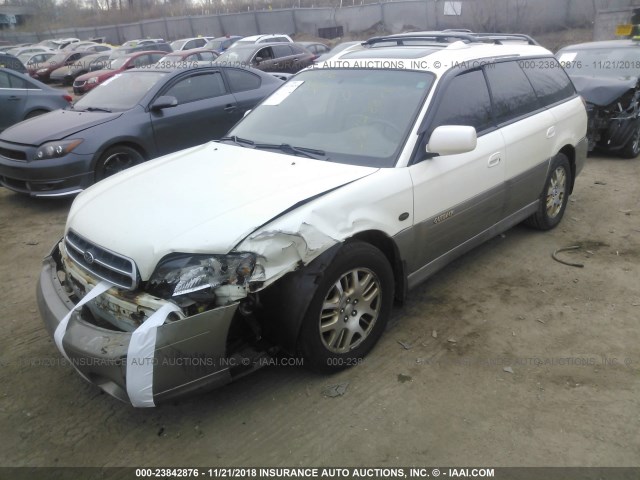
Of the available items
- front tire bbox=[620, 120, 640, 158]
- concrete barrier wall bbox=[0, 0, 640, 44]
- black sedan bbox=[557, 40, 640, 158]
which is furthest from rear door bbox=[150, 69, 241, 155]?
concrete barrier wall bbox=[0, 0, 640, 44]

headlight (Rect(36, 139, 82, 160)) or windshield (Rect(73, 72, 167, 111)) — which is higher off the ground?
windshield (Rect(73, 72, 167, 111))

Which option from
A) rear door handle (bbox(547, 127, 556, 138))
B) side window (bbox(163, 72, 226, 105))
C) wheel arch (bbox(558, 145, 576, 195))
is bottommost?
wheel arch (bbox(558, 145, 576, 195))

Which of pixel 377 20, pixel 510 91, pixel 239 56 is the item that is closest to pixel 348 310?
pixel 510 91

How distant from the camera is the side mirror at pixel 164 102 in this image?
6.29 m

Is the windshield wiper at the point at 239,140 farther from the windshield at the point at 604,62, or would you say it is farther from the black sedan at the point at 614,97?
the windshield at the point at 604,62

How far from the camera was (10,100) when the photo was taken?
8.88 metres

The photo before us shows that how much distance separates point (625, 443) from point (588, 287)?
1717 millimetres

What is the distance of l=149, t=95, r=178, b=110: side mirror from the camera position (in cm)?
629

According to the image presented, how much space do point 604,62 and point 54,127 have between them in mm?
8052

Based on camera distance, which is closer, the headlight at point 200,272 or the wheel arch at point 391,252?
the headlight at point 200,272

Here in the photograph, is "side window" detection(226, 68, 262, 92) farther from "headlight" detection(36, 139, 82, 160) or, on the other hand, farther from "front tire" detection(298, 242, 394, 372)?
"front tire" detection(298, 242, 394, 372)

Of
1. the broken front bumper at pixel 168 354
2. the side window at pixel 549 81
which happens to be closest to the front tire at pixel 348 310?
the broken front bumper at pixel 168 354

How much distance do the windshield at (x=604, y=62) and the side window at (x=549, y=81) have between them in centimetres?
357

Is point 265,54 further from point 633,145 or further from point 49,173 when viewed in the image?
point 633,145
